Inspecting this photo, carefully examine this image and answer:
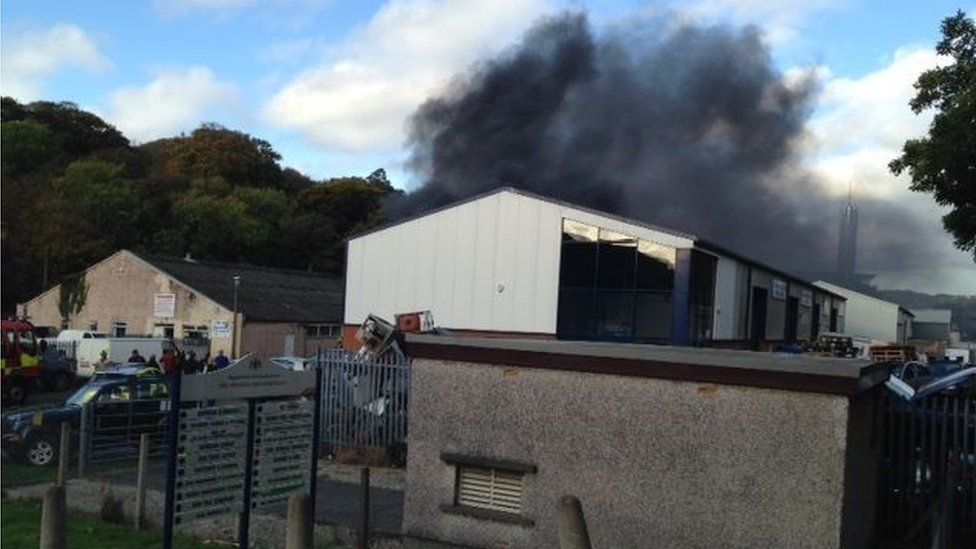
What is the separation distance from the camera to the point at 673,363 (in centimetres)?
816

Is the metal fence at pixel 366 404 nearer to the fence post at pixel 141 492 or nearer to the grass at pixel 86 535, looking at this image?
the fence post at pixel 141 492

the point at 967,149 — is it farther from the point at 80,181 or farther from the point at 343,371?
the point at 80,181

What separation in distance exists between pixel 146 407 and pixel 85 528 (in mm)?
6427

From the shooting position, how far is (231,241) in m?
72.2

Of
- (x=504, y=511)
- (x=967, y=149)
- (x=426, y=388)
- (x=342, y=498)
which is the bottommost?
(x=342, y=498)

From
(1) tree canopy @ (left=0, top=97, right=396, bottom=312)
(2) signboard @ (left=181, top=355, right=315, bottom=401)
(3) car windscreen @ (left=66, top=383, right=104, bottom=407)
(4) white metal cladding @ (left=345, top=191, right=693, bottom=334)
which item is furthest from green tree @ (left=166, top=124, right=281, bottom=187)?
(2) signboard @ (left=181, top=355, right=315, bottom=401)

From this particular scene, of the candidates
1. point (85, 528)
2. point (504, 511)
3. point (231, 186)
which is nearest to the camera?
point (504, 511)

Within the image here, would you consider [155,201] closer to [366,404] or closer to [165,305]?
[165,305]

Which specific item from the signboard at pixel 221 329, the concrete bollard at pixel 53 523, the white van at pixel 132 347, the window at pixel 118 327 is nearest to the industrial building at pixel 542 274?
the white van at pixel 132 347

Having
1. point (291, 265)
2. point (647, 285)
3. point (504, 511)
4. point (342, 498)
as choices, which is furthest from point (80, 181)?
point (504, 511)

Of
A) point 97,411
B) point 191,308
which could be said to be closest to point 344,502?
point 97,411

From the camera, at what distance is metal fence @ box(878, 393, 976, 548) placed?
10.5 metres

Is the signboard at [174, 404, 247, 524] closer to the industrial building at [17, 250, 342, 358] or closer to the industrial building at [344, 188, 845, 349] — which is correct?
the industrial building at [344, 188, 845, 349]

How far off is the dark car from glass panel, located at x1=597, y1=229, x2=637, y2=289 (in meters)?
20.1
